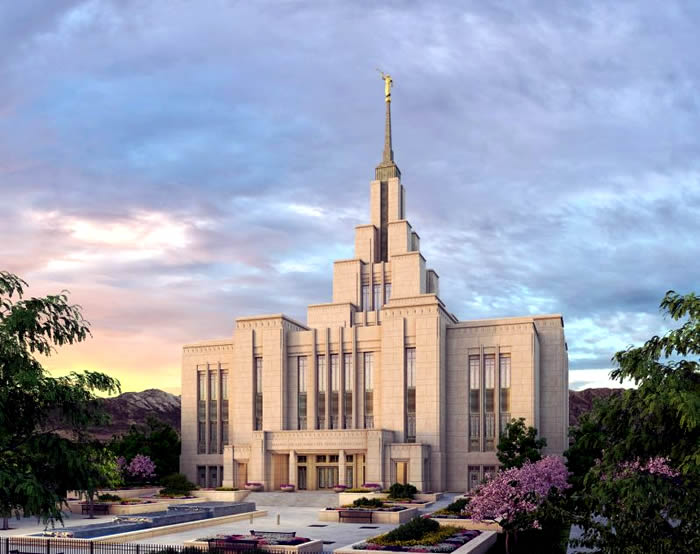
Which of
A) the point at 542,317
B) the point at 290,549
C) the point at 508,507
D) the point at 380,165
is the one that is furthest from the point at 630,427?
the point at 380,165

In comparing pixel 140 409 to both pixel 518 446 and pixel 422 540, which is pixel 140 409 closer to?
pixel 518 446

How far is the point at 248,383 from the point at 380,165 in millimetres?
27040

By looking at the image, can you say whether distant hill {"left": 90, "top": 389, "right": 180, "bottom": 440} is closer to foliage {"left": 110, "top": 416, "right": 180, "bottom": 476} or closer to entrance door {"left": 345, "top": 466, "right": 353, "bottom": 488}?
foliage {"left": 110, "top": 416, "right": 180, "bottom": 476}

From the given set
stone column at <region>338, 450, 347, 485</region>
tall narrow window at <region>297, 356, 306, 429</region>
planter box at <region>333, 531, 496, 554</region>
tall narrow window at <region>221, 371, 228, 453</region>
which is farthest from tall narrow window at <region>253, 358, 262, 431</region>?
planter box at <region>333, 531, 496, 554</region>

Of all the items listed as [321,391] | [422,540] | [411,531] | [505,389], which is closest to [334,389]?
[321,391]

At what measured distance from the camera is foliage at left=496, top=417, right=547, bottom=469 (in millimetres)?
55500

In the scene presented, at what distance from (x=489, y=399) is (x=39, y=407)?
51.3 metres

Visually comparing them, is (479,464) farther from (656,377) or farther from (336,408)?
(656,377)

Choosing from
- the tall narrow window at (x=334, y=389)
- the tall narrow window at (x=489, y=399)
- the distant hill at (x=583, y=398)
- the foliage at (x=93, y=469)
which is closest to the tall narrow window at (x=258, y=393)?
the tall narrow window at (x=334, y=389)

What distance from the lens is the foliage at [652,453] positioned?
14.6 metres

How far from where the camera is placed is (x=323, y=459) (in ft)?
214

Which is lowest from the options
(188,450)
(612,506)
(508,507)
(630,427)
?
(188,450)

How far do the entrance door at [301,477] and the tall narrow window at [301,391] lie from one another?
4555 millimetres

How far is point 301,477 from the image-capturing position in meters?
65.6
